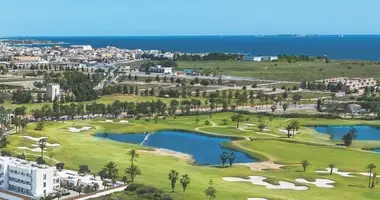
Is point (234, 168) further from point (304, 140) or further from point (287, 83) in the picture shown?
point (287, 83)

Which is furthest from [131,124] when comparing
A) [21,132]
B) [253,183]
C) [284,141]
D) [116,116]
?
[253,183]

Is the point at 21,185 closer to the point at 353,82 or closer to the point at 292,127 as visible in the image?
the point at 292,127

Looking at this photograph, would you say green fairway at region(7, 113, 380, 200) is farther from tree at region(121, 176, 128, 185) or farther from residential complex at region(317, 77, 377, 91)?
residential complex at region(317, 77, 377, 91)

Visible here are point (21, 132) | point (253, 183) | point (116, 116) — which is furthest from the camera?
point (116, 116)

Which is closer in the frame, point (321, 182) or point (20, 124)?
point (321, 182)

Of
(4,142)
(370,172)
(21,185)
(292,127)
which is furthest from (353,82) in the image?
(21,185)

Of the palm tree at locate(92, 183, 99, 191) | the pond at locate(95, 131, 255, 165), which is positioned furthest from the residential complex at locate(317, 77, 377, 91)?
the palm tree at locate(92, 183, 99, 191)
